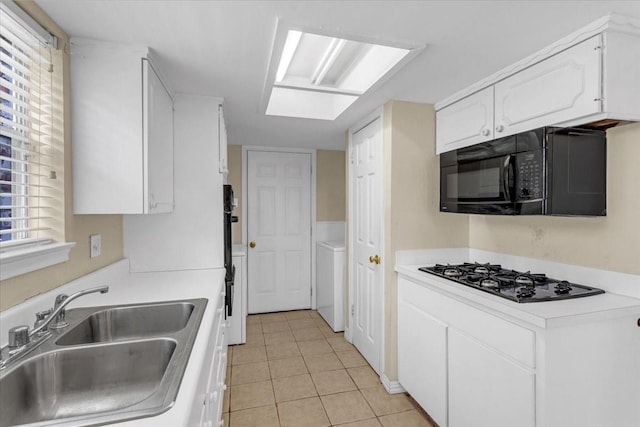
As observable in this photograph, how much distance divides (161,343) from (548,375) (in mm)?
1446

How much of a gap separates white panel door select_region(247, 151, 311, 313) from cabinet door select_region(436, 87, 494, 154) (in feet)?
6.72

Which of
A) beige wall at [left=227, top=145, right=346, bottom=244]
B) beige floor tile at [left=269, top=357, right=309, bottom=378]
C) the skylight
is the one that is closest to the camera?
the skylight

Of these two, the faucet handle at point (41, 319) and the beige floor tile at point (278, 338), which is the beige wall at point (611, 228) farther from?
the faucet handle at point (41, 319)

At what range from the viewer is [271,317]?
384 cm

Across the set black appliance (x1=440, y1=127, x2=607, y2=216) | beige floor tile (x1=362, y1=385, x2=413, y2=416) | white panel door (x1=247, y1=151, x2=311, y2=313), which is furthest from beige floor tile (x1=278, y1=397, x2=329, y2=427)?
white panel door (x1=247, y1=151, x2=311, y2=313)

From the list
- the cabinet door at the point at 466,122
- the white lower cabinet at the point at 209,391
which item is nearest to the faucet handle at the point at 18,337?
the white lower cabinet at the point at 209,391

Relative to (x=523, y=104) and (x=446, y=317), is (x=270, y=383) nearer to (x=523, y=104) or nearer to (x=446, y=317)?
(x=446, y=317)

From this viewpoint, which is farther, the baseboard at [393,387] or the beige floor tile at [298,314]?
the beige floor tile at [298,314]

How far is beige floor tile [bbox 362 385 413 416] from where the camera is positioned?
2098 millimetres

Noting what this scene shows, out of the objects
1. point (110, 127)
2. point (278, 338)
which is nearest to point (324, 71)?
point (110, 127)

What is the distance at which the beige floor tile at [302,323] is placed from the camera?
3.55 metres

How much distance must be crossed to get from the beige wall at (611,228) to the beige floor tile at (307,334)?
210 centimetres

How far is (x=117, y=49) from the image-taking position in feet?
4.98

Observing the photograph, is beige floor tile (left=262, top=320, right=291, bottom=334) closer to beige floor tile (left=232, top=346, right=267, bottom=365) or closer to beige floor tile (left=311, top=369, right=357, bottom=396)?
beige floor tile (left=232, top=346, right=267, bottom=365)
